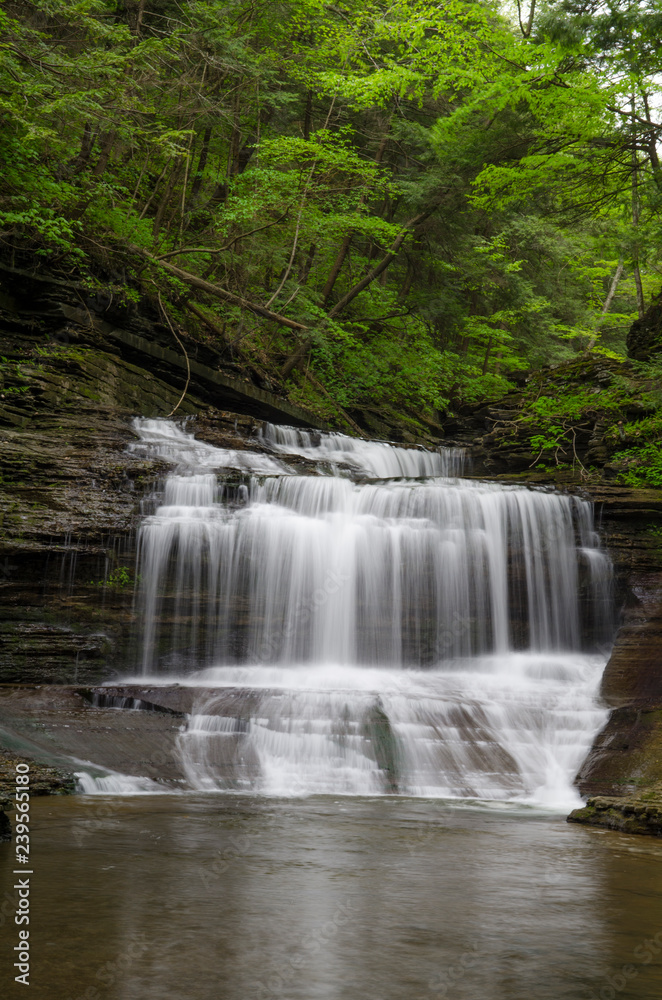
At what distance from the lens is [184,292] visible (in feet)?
56.4

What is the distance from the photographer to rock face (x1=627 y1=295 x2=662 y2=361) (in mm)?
15828

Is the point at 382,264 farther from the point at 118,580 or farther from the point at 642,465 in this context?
the point at 118,580

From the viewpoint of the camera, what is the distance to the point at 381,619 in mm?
10477

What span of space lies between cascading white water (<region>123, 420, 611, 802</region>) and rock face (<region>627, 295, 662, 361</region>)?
615cm

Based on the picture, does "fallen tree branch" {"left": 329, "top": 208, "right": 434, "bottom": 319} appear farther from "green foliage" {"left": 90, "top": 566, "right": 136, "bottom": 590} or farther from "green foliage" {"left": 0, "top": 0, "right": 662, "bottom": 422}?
"green foliage" {"left": 90, "top": 566, "right": 136, "bottom": 590}

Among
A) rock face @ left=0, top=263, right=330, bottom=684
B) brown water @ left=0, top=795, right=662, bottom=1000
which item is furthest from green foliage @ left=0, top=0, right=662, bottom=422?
brown water @ left=0, top=795, right=662, bottom=1000

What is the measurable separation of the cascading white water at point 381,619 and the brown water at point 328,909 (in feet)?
6.67

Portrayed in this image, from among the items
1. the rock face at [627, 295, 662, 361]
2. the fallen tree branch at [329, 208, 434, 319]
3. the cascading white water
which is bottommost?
the cascading white water

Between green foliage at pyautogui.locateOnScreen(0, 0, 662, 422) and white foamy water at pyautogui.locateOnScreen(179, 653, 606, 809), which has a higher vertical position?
green foliage at pyautogui.locateOnScreen(0, 0, 662, 422)

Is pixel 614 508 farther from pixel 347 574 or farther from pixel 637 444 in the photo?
pixel 347 574

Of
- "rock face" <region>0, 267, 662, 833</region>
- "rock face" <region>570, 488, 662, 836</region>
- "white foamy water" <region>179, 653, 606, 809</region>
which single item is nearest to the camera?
"rock face" <region>570, 488, 662, 836</region>

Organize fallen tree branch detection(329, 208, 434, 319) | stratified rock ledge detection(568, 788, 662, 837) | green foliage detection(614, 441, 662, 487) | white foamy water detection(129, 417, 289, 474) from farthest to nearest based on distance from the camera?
fallen tree branch detection(329, 208, 434, 319) < green foliage detection(614, 441, 662, 487) < white foamy water detection(129, 417, 289, 474) < stratified rock ledge detection(568, 788, 662, 837)

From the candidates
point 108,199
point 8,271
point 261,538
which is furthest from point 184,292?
point 261,538

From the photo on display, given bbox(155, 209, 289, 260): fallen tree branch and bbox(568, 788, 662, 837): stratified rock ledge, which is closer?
bbox(568, 788, 662, 837): stratified rock ledge
